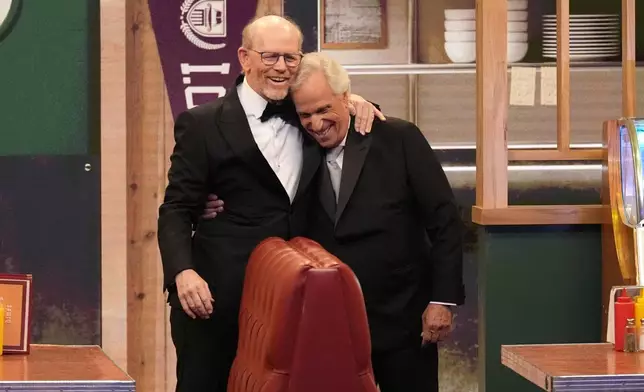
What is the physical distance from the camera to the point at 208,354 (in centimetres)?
347

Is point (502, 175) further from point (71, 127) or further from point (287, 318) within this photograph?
point (71, 127)

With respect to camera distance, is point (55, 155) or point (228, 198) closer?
point (228, 198)

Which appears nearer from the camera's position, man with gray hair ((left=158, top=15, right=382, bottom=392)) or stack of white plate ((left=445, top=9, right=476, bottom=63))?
man with gray hair ((left=158, top=15, right=382, bottom=392))

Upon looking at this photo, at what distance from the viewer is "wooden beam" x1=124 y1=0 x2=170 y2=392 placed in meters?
5.19

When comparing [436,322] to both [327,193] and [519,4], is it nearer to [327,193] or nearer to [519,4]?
[327,193]

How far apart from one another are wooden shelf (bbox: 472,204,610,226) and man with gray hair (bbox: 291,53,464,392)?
1.10 feet

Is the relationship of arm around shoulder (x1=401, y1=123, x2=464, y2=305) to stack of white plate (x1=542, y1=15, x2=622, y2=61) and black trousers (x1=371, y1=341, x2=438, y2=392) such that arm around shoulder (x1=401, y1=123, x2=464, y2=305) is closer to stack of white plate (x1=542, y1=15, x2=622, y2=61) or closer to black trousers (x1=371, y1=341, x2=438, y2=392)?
→ black trousers (x1=371, y1=341, x2=438, y2=392)

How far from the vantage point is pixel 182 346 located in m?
3.53

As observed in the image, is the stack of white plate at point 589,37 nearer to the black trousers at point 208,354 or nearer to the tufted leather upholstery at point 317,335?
the black trousers at point 208,354

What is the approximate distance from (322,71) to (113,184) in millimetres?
1955

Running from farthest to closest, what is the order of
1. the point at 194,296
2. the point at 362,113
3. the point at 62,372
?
the point at 362,113
the point at 194,296
the point at 62,372

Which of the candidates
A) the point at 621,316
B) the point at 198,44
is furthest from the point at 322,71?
the point at 198,44

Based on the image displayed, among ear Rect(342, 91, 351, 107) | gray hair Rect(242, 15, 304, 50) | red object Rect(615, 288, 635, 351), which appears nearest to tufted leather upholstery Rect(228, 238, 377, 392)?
red object Rect(615, 288, 635, 351)

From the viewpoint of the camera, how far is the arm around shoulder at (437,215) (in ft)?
11.4
